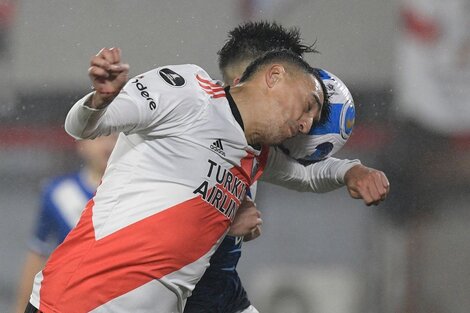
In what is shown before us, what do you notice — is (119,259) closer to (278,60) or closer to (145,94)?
(145,94)

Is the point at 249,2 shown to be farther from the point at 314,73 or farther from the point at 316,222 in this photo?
the point at 314,73

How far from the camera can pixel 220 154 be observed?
139cm

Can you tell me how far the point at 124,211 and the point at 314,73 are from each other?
40cm

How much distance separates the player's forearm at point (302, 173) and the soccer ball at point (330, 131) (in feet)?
0.15

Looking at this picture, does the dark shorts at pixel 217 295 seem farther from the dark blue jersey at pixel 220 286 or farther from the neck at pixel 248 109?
the neck at pixel 248 109

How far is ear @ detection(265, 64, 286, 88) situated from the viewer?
145cm

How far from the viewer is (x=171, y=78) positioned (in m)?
1.36

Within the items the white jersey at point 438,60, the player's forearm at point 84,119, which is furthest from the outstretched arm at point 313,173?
the white jersey at point 438,60

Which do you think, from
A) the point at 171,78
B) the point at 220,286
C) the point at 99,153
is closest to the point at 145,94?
the point at 171,78

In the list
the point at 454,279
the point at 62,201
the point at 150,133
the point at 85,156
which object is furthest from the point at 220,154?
the point at 454,279

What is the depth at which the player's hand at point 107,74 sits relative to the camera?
115 centimetres

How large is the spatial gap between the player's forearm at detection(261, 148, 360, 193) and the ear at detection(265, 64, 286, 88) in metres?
0.25

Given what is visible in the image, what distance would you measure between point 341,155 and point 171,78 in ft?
3.85

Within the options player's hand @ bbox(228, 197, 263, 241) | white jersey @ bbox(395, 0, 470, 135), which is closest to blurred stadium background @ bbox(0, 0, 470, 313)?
white jersey @ bbox(395, 0, 470, 135)
